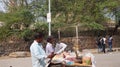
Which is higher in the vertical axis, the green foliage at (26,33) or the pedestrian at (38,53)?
the pedestrian at (38,53)

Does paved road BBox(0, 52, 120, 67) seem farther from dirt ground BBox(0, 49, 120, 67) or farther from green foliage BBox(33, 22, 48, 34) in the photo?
green foliage BBox(33, 22, 48, 34)

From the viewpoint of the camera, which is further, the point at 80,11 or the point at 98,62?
the point at 80,11

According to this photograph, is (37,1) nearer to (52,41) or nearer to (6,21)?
(6,21)

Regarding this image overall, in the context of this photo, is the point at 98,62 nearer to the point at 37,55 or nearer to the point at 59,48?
the point at 59,48

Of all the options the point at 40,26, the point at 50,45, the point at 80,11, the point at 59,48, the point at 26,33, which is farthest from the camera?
the point at 80,11

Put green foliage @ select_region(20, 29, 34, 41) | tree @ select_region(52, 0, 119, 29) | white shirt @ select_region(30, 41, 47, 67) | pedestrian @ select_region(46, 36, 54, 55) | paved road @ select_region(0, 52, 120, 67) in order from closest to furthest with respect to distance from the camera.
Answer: white shirt @ select_region(30, 41, 47, 67), pedestrian @ select_region(46, 36, 54, 55), paved road @ select_region(0, 52, 120, 67), green foliage @ select_region(20, 29, 34, 41), tree @ select_region(52, 0, 119, 29)

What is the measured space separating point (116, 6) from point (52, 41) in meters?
33.8

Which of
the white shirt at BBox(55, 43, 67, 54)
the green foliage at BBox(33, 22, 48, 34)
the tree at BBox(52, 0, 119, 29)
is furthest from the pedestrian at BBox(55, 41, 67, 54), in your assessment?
Answer: the tree at BBox(52, 0, 119, 29)

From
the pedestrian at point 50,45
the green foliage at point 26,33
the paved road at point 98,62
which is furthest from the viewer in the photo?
the green foliage at point 26,33

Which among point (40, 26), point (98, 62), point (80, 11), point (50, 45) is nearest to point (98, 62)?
point (98, 62)

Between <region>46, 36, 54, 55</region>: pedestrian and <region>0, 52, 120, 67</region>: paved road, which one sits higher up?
<region>46, 36, 54, 55</region>: pedestrian

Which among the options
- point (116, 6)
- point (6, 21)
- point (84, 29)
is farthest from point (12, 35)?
point (116, 6)

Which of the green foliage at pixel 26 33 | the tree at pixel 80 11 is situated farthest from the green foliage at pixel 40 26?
the tree at pixel 80 11

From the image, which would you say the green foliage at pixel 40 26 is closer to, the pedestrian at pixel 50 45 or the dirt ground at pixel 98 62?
the dirt ground at pixel 98 62
